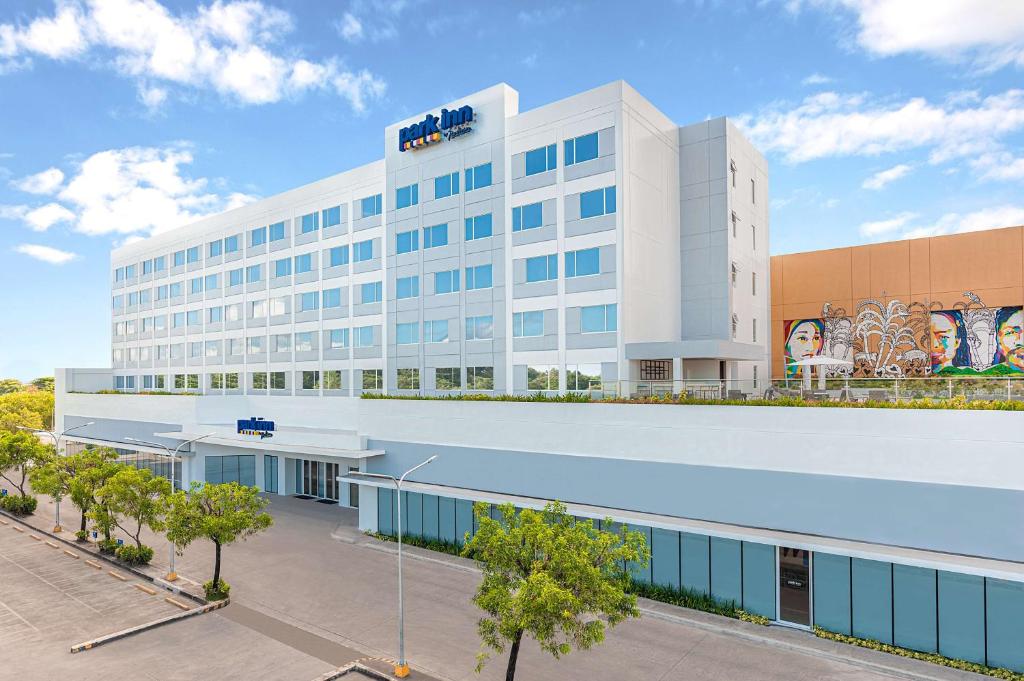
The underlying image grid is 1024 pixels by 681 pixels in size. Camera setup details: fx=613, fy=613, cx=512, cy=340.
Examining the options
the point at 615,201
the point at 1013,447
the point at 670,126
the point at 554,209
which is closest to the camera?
the point at 1013,447

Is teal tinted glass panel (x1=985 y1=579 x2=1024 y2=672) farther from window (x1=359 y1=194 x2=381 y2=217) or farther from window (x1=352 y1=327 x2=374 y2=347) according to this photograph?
window (x1=359 y1=194 x2=381 y2=217)

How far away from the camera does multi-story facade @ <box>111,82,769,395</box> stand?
36812 mm

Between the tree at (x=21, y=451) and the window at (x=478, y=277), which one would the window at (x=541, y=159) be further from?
the tree at (x=21, y=451)

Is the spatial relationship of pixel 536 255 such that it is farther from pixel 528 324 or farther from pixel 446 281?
pixel 446 281

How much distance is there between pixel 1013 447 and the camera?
801 inches

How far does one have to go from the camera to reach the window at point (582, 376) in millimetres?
36844

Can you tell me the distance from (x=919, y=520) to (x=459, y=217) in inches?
1246

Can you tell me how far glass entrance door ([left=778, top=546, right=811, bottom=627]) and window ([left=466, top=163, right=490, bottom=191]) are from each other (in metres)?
28.8

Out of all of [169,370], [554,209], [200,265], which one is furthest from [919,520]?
[169,370]

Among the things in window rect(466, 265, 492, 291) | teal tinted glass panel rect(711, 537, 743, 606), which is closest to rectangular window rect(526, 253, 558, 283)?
window rect(466, 265, 492, 291)

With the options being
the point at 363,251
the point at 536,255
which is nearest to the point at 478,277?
the point at 536,255

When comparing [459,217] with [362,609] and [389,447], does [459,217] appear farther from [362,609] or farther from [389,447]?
[362,609]

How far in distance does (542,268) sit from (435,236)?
31.7ft

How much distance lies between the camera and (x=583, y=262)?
1469 inches
